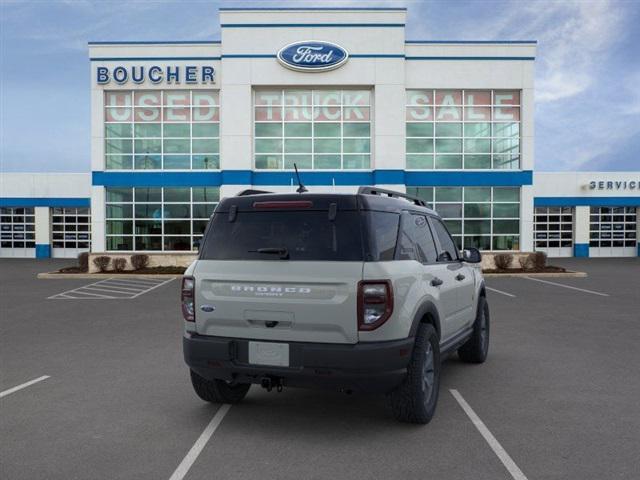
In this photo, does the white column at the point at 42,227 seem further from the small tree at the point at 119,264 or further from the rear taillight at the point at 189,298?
the rear taillight at the point at 189,298

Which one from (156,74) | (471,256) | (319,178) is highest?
(156,74)

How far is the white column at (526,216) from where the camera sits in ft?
75.0

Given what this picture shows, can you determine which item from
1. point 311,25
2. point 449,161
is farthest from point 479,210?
point 311,25

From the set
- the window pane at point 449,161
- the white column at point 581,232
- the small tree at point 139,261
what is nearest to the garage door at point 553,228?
the white column at point 581,232

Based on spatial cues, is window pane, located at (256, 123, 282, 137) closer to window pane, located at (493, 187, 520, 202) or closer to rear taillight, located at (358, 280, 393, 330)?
window pane, located at (493, 187, 520, 202)

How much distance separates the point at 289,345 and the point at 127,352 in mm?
4207

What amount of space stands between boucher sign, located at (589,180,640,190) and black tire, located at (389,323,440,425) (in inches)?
1374

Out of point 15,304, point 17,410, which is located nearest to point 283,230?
point 17,410

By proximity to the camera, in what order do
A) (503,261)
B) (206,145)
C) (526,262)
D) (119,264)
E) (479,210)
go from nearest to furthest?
1. (503,261)
2. (119,264)
3. (526,262)
4. (479,210)
5. (206,145)

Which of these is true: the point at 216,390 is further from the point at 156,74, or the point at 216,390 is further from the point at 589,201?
the point at 589,201

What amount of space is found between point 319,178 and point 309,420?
732 inches

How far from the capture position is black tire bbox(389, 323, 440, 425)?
4.16 metres

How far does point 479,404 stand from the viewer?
4.99 metres

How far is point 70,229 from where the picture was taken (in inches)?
1356
